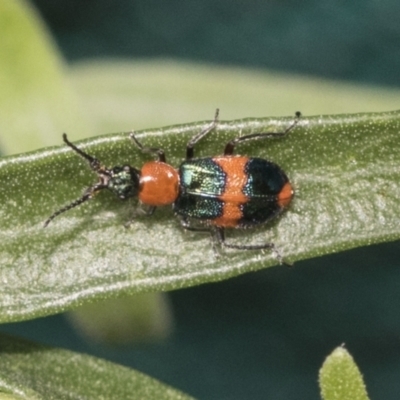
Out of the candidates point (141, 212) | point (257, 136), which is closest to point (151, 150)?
point (141, 212)

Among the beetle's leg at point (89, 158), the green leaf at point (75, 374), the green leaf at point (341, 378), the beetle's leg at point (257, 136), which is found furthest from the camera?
the green leaf at point (75, 374)

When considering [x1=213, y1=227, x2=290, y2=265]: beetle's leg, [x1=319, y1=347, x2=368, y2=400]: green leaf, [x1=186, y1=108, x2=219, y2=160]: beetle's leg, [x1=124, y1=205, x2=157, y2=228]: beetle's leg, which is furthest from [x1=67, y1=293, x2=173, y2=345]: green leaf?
[x1=319, y1=347, x2=368, y2=400]: green leaf

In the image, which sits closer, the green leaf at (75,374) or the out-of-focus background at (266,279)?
the green leaf at (75,374)

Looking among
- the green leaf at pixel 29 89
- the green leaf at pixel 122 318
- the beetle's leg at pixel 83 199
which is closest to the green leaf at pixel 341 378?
the beetle's leg at pixel 83 199

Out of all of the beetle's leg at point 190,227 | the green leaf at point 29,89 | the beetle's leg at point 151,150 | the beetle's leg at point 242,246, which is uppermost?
the green leaf at point 29,89

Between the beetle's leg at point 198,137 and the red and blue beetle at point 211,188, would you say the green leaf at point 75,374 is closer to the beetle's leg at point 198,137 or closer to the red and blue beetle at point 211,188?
the red and blue beetle at point 211,188

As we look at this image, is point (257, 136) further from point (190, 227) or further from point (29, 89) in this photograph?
point (29, 89)
